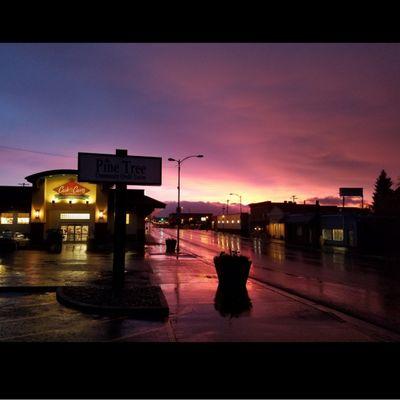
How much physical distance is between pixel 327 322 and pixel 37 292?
357 inches

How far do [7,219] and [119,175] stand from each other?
113 feet

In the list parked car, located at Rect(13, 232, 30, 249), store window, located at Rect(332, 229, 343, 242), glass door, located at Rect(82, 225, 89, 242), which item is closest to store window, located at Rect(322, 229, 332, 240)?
store window, located at Rect(332, 229, 343, 242)

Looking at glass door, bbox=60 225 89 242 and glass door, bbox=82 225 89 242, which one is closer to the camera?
glass door, bbox=60 225 89 242

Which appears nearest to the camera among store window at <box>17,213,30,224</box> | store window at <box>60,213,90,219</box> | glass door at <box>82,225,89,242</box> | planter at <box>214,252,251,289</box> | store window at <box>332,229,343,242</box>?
planter at <box>214,252,251,289</box>

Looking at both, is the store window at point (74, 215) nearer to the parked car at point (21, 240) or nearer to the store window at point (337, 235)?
the parked car at point (21, 240)

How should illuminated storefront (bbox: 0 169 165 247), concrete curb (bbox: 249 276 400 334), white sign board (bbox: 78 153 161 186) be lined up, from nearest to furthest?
concrete curb (bbox: 249 276 400 334), white sign board (bbox: 78 153 161 186), illuminated storefront (bbox: 0 169 165 247)

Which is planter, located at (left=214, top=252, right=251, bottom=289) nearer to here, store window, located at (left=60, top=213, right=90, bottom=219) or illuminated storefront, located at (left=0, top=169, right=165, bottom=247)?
illuminated storefront, located at (left=0, top=169, right=165, bottom=247)

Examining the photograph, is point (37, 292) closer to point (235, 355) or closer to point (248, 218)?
point (235, 355)

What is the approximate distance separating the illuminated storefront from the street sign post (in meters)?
28.8

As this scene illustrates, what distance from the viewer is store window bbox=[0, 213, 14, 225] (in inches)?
1721

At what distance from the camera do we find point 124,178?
13.9 metres

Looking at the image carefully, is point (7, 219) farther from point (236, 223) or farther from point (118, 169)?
point (236, 223)

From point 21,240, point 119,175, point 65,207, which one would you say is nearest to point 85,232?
point 65,207

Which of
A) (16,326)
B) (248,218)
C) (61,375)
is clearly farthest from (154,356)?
(248,218)
